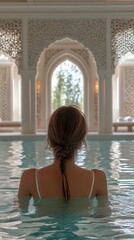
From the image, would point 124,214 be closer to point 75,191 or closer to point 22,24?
point 75,191

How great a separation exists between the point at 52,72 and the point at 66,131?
14.5 metres

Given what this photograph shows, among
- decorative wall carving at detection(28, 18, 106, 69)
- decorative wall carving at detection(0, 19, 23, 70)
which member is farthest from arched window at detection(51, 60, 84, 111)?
decorative wall carving at detection(0, 19, 23, 70)

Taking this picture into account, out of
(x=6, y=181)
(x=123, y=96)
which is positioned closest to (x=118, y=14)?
(x=123, y=96)

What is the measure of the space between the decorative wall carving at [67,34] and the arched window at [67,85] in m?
4.05

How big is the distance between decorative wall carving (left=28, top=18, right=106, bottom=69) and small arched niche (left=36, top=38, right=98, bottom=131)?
321cm

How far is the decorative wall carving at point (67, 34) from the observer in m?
12.9

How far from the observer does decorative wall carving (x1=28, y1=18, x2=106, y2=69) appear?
42.4 ft

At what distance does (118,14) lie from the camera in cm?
1290

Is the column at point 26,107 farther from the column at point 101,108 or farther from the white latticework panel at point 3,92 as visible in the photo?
the white latticework panel at point 3,92

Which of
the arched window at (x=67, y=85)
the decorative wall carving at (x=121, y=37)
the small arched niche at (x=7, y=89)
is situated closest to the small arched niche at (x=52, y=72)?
the arched window at (x=67, y=85)

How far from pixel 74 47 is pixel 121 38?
3397 millimetres

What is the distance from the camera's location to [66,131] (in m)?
2.14

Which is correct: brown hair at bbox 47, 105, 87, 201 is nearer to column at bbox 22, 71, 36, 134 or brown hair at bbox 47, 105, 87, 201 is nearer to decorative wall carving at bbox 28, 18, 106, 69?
decorative wall carving at bbox 28, 18, 106, 69

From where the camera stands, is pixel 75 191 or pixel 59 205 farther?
pixel 59 205
